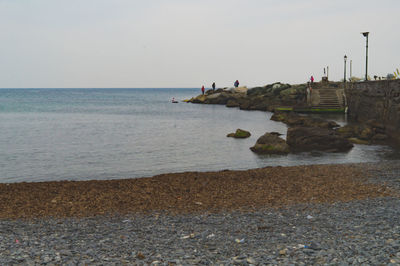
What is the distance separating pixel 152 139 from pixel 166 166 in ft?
34.4

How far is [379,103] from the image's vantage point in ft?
104

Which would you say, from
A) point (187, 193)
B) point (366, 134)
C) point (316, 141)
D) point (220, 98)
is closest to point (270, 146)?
point (316, 141)

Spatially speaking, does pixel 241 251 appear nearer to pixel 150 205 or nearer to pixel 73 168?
pixel 150 205

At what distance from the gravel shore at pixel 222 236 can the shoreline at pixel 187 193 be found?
44 centimetres

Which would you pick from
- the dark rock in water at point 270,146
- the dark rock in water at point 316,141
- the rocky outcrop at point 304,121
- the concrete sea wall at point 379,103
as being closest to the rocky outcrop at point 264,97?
the rocky outcrop at point 304,121

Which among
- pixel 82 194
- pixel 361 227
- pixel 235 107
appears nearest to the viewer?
pixel 361 227

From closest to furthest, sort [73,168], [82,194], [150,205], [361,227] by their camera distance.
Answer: [361,227], [150,205], [82,194], [73,168]

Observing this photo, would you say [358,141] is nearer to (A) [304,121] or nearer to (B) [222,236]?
(A) [304,121]

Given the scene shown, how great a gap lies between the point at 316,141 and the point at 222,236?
1643 cm

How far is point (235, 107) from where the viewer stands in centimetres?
6750

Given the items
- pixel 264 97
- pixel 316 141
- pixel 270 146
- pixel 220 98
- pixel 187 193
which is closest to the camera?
pixel 187 193

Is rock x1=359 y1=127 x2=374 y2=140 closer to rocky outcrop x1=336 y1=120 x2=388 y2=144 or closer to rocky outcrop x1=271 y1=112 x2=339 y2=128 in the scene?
rocky outcrop x1=336 y1=120 x2=388 y2=144

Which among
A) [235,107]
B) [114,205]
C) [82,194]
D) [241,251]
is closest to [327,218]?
[241,251]

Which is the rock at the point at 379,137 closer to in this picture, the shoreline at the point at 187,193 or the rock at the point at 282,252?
the shoreline at the point at 187,193
